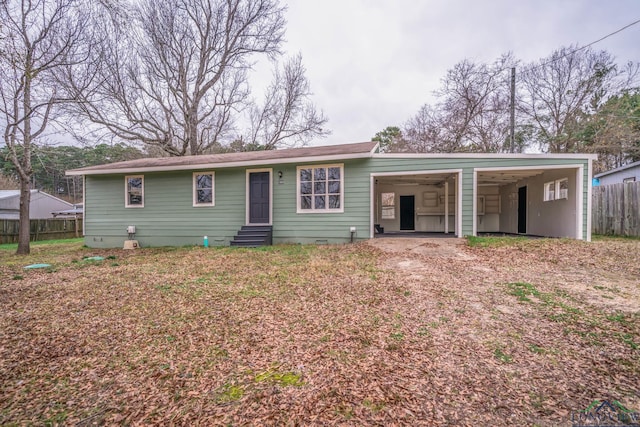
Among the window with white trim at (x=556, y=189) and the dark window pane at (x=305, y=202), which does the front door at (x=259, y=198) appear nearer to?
the dark window pane at (x=305, y=202)

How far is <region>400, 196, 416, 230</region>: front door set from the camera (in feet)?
43.3

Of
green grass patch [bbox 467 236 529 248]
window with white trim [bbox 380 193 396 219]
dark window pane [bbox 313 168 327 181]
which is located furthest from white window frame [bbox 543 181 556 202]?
dark window pane [bbox 313 168 327 181]

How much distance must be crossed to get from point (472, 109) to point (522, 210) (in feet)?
25.6

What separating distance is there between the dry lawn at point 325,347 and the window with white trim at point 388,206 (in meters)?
8.08

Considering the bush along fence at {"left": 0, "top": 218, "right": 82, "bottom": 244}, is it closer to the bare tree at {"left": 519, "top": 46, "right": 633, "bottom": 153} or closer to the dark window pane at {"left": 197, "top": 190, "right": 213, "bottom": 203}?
the dark window pane at {"left": 197, "top": 190, "right": 213, "bottom": 203}

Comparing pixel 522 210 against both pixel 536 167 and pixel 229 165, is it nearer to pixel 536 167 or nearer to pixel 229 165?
pixel 536 167

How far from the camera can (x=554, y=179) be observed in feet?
31.3

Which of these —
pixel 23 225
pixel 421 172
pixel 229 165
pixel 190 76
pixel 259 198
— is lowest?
pixel 23 225

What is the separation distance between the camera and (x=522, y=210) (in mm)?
11805

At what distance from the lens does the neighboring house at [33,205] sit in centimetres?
2064

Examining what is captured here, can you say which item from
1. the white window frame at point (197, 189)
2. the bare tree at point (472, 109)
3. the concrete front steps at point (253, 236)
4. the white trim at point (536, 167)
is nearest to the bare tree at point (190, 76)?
the white window frame at point (197, 189)

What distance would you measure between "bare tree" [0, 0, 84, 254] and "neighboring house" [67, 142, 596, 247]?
1906 mm

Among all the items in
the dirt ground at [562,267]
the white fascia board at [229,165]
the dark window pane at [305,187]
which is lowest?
the dirt ground at [562,267]

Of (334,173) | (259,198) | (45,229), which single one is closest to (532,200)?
(334,173)
